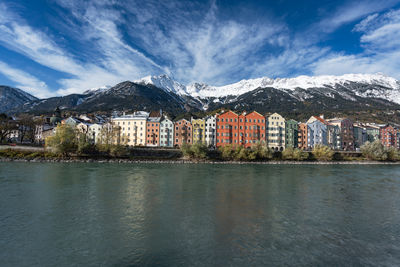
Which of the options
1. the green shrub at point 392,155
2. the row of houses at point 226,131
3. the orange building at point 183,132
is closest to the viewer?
the green shrub at point 392,155

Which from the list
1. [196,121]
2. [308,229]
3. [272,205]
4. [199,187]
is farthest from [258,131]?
[308,229]

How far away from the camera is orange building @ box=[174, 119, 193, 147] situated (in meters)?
82.4

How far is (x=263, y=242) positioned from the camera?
44.9 feet

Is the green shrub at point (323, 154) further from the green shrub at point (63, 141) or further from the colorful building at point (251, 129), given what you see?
the green shrub at point (63, 141)

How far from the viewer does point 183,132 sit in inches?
3238

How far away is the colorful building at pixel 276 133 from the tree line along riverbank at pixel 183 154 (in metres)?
10.9

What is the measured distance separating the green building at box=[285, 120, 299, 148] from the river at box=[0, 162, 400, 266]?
Answer: 58.1 m

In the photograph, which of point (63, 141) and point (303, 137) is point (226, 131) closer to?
point (303, 137)

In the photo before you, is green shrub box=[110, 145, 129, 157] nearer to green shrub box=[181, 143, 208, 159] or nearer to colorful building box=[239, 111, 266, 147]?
green shrub box=[181, 143, 208, 159]

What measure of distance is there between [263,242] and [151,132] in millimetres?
75508

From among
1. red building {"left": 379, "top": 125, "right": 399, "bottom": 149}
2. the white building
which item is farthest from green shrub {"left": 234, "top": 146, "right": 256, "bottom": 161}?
red building {"left": 379, "top": 125, "right": 399, "bottom": 149}

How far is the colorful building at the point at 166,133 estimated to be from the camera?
3292 inches

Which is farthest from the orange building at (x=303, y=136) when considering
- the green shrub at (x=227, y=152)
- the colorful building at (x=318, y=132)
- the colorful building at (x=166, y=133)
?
the colorful building at (x=166, y=133)

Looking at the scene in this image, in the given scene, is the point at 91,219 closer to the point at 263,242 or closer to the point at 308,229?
the point at 263,242
